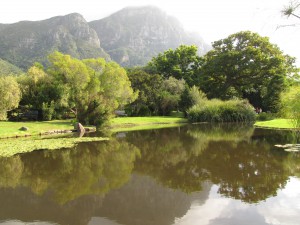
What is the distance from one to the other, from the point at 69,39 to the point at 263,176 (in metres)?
155

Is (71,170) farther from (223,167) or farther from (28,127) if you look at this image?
(28,127)

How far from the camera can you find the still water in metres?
7.94

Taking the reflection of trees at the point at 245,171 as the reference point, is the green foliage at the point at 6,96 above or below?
above

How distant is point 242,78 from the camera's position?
5978 cm

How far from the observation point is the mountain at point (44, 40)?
128m

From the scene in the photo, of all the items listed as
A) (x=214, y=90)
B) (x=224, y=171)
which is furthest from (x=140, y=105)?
(x=224, y=171)

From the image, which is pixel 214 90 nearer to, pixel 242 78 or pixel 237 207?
pixel 242 78

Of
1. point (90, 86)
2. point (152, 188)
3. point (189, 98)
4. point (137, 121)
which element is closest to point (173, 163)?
point (152, 188)

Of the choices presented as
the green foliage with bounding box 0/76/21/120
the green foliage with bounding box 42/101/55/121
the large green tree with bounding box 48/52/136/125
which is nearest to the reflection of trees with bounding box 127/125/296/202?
the large green tree with bounding box 48/52/136/125

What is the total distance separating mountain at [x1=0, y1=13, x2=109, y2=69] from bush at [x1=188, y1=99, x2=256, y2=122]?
3582 inches

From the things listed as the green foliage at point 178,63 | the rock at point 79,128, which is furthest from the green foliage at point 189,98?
the rock at point 79,128

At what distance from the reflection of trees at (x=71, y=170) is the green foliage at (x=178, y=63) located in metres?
49.6

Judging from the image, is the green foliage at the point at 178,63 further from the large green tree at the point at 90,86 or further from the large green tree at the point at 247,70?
the large green tree at the point at 90,86

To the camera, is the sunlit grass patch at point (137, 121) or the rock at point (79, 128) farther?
the sunlit grass patch at point (137, 121)
